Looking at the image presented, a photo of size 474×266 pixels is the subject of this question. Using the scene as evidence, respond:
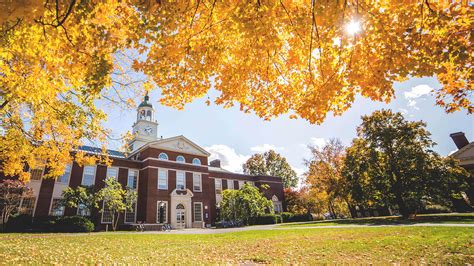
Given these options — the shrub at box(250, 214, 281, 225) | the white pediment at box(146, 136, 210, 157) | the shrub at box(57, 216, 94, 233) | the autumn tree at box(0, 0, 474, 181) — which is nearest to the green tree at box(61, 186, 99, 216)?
the shrub at box(57, 216, 94, 233)

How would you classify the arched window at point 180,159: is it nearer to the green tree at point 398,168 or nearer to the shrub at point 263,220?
the shrub at point 263,220

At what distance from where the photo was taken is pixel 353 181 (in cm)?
2008

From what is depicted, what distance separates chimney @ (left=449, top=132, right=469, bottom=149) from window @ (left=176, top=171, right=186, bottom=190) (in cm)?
3665

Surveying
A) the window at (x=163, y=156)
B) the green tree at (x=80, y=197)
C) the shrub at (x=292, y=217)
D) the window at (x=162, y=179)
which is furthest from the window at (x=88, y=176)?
the shrub at (x=292, y=217)

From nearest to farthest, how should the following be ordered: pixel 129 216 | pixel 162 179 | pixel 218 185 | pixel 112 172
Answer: pixel 129 216 < pixel 112 172 < pixel 162 179 < pixel 218 185

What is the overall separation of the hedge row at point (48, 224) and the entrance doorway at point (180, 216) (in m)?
9.95

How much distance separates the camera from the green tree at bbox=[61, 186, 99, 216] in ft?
68.0

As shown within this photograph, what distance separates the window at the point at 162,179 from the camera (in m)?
28.8

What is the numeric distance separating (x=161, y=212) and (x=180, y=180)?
4484 millimetres

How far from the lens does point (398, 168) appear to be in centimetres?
1806

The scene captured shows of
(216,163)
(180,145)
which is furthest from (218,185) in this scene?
(180,145)

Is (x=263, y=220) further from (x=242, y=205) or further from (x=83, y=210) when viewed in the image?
(x=83, y=210)

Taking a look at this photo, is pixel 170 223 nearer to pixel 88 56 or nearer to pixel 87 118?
pixel 87 118

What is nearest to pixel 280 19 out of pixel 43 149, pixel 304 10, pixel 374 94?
pixel 304 10
